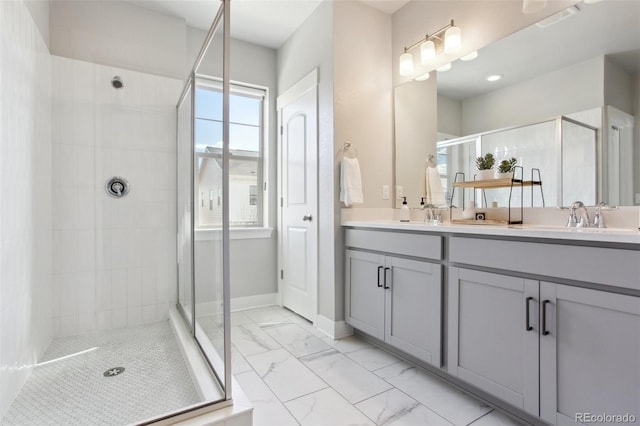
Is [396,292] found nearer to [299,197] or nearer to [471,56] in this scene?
[299,197]

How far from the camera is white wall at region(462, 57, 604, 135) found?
1635mm

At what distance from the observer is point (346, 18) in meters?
2.46

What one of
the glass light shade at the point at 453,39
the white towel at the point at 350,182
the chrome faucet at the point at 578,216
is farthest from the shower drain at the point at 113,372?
the glass light shade at the point at 453,39

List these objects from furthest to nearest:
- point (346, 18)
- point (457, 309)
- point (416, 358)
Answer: point (346, 18)
point (416, 358)
point (457, 309)

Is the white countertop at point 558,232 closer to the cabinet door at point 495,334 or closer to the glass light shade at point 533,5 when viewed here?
the cabinet door at point 495,334

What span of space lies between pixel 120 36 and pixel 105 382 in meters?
2.23

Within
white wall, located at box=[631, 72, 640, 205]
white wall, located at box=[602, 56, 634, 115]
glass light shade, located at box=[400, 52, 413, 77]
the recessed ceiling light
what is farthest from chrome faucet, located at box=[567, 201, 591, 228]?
glass light shade, located at box=[400, 52, 413, 77]

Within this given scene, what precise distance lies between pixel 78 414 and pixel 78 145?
1524 millimetres

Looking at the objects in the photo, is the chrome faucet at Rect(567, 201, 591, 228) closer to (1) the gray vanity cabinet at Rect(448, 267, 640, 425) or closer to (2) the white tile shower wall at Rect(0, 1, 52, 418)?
(1) the gray vanity cabinet at Rect(448, 267, 640, 425)

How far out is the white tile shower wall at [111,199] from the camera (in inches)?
79.1

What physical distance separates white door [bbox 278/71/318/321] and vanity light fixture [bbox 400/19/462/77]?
2.36 ft

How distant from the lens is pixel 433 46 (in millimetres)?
2301

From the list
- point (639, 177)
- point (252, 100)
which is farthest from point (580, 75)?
point (252, 100)

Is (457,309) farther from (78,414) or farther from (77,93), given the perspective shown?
(77,93)
